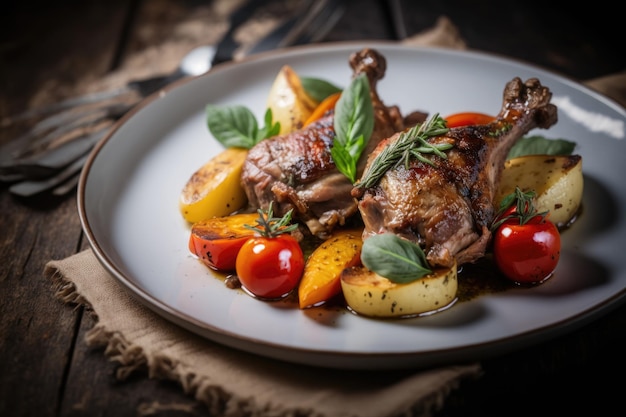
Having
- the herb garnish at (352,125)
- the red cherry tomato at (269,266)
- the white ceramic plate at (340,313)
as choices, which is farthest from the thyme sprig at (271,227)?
the herb garnish at (352,125)

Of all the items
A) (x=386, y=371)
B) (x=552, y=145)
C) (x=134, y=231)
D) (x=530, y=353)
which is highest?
(x=552, y=145)

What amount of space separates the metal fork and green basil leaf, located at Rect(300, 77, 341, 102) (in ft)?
3.87

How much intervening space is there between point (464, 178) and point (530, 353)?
33.4 inches

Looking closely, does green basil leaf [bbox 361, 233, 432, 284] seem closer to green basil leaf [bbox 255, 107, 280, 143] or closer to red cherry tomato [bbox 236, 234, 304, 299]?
red cherry tomato [bbox 236, 234, 304, 299]

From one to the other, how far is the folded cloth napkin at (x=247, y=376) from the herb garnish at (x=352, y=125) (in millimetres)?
1124

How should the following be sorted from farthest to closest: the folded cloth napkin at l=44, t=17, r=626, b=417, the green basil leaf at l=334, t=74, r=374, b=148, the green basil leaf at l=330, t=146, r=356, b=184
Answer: the green basil leaf at l=334, t=74, r=374, b=148 → the green basil leaf at l=330, t=146, r=356, b=184 → the folded cloth napkin at l=44, t=17, r=626, b=417

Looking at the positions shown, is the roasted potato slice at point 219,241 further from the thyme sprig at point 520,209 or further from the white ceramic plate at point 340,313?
the thyme sprig at point 520,209

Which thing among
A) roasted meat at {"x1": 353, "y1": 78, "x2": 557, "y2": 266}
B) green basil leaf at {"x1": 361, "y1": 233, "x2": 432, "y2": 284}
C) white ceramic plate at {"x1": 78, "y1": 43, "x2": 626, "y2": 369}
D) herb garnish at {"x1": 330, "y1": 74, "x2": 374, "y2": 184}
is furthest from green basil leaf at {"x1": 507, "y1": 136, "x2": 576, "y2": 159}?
green basil leaf at {"x1": 361, "y1": 233, "x2": 432, "y2": 284}

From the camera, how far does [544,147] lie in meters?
3.94

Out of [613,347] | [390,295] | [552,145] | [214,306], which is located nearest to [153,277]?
[214,306]

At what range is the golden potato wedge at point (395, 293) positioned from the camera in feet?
9.58

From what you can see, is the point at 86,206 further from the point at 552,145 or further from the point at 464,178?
the point at 552,145

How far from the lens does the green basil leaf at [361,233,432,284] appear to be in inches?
113

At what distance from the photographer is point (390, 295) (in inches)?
115
